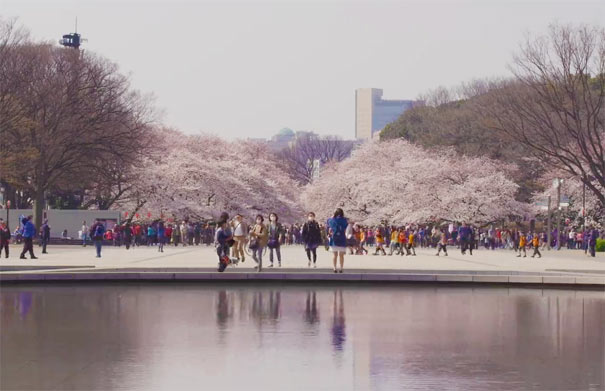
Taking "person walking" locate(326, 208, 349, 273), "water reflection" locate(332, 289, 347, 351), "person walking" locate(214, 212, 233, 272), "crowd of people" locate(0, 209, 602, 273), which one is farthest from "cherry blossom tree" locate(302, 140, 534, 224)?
"water reflection" locate(332, 289, 347, 351)

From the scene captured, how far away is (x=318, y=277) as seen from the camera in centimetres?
2538

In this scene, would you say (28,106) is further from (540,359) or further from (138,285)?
(540,359)

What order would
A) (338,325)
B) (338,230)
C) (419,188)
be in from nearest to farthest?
(338,325) → (338,230) → (419,188)

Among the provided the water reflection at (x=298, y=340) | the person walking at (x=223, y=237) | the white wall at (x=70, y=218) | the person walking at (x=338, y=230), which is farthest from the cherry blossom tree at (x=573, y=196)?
the water reflection at (x=298, y=340)

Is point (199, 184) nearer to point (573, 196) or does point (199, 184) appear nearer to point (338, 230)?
point (573, 196)

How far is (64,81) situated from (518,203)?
129 ft

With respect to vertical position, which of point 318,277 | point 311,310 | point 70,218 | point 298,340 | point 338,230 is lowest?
point 298,340

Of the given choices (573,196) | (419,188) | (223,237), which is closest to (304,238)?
(223,237)

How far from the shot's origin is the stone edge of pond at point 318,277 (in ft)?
81.7

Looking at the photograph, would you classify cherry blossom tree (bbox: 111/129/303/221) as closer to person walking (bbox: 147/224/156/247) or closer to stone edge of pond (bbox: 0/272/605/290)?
person walking (bbox: 147/224/156/247)

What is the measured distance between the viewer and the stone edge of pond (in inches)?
981

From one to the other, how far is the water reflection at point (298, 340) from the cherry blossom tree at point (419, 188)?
212 ft

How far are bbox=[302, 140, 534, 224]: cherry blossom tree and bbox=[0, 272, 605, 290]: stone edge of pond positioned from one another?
6015cm

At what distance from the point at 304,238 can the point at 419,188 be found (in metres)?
61.6
